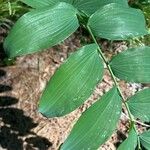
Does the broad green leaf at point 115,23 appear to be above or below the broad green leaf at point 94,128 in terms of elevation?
above

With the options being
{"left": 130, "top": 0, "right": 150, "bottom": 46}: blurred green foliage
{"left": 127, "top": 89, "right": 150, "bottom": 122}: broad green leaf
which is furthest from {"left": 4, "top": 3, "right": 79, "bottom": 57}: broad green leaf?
{"left": 130, "top": 0, "right": 150, "bottom": 46}: blurred green foliage

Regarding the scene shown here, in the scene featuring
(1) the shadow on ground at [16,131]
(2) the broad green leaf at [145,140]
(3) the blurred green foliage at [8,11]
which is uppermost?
(2) the broad green leaf at [145,140]

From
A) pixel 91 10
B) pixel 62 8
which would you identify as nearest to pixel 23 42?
pixel 62 8

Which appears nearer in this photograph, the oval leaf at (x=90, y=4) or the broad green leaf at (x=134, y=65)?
the broad green leaf at (x=134, y=65)

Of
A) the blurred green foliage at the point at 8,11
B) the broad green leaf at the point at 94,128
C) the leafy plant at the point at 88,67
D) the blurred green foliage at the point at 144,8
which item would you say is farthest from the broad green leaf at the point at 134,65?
the blurred green foliage at the point at 144,8

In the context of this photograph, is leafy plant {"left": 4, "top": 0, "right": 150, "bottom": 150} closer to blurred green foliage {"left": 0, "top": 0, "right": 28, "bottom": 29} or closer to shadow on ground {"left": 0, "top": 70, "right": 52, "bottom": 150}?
shadow on ground {"left": 0, "top": 70, "right": 52, "bottom": 150}

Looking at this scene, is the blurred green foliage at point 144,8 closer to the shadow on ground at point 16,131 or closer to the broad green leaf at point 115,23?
the shadow on ground at point 16,131
